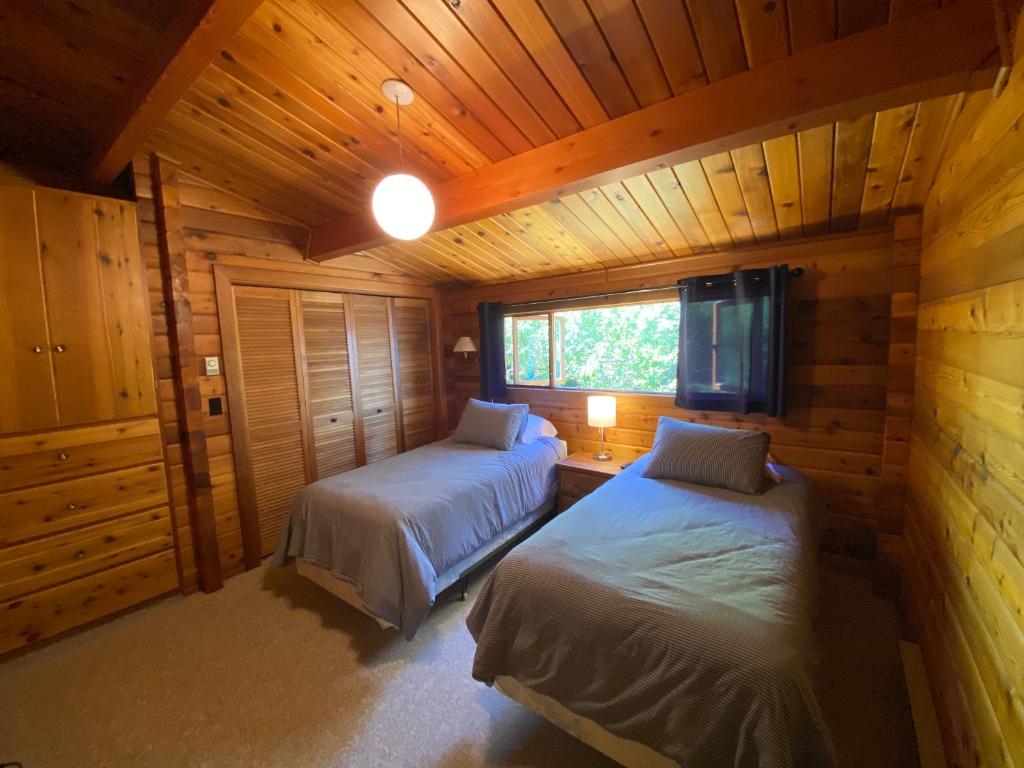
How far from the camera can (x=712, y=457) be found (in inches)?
85.9

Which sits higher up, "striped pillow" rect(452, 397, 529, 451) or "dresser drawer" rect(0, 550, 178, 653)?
"striped pillow" rect(452, 397, 529, 451)

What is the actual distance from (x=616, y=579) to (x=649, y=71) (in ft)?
5.80

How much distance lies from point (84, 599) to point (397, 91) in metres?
2.94

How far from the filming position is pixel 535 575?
4.67 ft

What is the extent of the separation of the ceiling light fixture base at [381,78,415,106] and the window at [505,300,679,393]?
200 centimetres

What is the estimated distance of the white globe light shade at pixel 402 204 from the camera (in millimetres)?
Result: 1688

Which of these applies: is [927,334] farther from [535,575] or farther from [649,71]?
[535,575]

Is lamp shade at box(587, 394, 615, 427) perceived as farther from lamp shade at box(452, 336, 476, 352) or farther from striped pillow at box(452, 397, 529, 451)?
lamp shade at box(452, 336, 476, 352)

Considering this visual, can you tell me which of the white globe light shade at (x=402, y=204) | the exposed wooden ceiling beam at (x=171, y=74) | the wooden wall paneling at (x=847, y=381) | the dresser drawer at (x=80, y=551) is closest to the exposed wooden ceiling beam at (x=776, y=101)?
the white globe light shade at (x=402, y=204)

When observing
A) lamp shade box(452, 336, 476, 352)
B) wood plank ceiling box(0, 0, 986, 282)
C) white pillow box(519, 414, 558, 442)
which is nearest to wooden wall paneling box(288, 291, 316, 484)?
wood plank ceiling box(0, 0, 986, 282)

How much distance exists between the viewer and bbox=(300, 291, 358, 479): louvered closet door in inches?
118

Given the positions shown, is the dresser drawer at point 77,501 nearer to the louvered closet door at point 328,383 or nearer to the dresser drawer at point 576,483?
the louvered closet door at point 328,383

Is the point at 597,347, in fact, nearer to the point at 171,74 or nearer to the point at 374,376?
the point at 374,376

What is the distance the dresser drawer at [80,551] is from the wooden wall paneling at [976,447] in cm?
343
